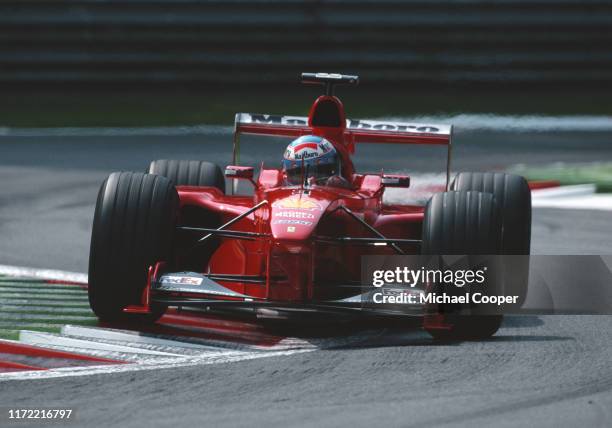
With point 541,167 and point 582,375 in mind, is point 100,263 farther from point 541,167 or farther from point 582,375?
point 541,167

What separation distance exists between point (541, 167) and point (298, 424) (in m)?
9.99

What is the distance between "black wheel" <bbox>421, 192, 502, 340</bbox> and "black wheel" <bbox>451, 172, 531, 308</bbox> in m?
0.56

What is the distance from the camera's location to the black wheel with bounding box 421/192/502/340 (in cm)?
730

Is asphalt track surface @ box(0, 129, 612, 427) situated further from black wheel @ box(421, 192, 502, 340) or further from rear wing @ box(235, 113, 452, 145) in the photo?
rear wing @ box(235, 113, 452, 145)

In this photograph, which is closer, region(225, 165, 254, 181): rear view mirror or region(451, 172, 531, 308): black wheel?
region(451, 172, 531, 308): black wheel

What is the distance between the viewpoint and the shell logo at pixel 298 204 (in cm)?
754

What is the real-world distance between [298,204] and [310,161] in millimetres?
797

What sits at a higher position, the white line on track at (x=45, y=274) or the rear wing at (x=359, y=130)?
the rear wing at (x=359, y=130)

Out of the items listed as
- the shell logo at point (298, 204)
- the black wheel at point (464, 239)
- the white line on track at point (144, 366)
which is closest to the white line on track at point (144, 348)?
the white line on track at point (144, 366)

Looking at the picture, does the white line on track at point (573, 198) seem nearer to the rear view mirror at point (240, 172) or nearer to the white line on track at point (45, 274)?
the rear view mirror at point (240, 172)

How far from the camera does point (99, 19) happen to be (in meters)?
18.9

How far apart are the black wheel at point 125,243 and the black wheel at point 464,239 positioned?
1.46 metres

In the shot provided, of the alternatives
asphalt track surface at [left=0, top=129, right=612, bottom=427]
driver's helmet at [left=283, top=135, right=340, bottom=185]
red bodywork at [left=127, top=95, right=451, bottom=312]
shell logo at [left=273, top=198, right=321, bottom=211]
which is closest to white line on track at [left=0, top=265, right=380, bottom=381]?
asphalt track surface at [left=0, top=129, right=612, bottom=427]

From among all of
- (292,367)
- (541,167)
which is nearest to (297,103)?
(541,167)
